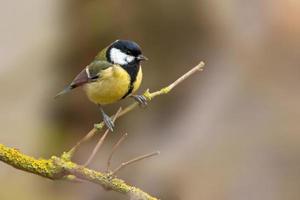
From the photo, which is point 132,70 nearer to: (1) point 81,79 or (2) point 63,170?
(1) point 81,79

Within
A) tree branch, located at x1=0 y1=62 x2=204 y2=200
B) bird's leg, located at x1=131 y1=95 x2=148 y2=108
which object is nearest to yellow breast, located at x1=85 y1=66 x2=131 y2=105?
bird's leg, located at x1=131 y1=95 x2=148 y2=108

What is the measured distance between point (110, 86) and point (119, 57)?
9 cm

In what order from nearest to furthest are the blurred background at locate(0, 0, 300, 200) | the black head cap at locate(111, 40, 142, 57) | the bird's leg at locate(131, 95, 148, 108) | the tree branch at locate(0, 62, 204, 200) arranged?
the tree branch at locate(0, 62, 204, 200), the bird's leg at locate(131, 95, 148, 108), the black head cap at locate(111, 40, 142, 57), the blurred background at locate(0, 0, 300, 200)

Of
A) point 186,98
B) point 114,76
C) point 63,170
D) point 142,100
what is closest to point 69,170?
point 63,170

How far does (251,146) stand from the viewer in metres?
3.97

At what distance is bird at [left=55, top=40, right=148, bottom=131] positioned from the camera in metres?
1.87

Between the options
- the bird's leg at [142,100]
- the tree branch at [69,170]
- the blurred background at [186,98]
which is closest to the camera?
the tree branch at [69,170]

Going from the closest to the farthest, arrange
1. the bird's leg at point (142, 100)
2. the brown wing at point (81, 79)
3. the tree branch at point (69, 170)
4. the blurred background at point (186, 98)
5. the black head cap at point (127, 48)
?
the tree branch at point (69, 170), the bird's leg at point (142, 100), the black head cap at point (127, 48), the brown wing at point (81, 79), the blurred background at point (186, 98)

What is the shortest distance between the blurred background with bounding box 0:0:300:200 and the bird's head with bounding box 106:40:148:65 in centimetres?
194

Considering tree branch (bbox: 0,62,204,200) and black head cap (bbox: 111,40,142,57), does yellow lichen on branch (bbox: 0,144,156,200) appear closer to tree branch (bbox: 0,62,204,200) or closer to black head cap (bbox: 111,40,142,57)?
tree branch (bbox: 0,62,204,200)

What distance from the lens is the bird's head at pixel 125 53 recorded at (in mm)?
1831

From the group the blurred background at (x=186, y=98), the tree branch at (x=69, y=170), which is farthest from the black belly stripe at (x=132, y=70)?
the blurred background at (x=186, y=98)

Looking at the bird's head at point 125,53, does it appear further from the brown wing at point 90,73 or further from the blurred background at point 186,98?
the blurred background at point 186,98

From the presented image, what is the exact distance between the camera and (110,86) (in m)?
1.96
